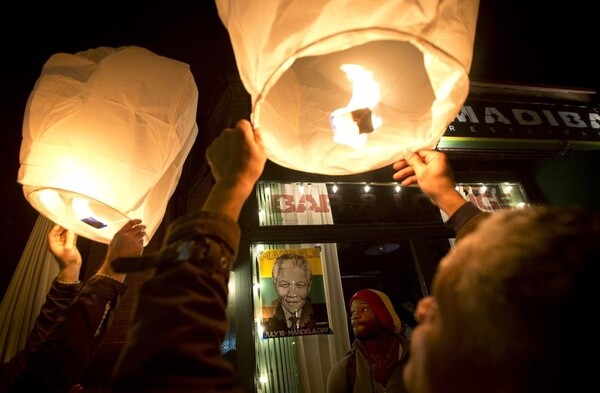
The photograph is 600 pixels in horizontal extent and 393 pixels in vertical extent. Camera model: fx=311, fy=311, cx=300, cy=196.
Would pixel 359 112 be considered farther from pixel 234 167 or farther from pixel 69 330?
pixel 69 330

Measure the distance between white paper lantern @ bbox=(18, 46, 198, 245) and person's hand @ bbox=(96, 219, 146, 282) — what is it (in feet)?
0.23

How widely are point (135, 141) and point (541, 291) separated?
1631 millimetres

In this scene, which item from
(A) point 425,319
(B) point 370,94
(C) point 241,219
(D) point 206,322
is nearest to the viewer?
(D) point 206,322

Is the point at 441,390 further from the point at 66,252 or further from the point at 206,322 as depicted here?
the point at 66,252

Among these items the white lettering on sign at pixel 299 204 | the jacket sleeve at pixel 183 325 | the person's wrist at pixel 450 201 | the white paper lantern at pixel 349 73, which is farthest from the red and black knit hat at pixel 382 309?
the jacket sleeve at pixel 183 325

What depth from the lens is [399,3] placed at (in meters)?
0.88

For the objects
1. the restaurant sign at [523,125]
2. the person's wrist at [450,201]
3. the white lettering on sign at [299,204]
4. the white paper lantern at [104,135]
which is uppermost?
the restaurant sign at [523,125]

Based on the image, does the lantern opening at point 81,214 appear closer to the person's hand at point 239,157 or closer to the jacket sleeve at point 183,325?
the person's hand at point 239,157

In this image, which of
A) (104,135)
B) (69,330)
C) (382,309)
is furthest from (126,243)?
→ (382,309)

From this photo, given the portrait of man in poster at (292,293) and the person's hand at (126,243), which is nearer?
the person's hand at (126,243)

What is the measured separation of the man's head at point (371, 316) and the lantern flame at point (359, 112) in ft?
10.0

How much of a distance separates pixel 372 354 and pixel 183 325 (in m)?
3.46

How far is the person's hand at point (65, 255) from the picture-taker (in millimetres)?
1965

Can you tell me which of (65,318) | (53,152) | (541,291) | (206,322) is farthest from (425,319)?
(53,152)
